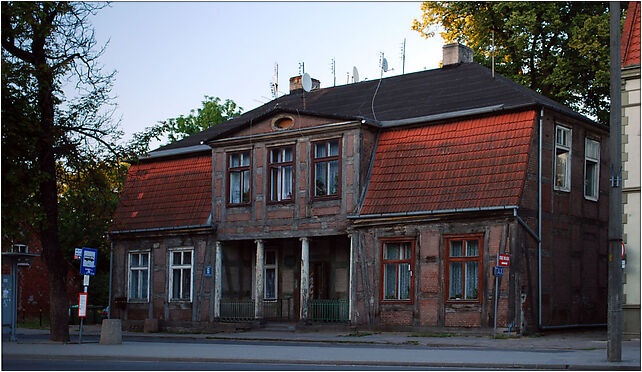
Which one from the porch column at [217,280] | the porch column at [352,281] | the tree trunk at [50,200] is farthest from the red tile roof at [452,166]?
the tree trunk at [50,200]

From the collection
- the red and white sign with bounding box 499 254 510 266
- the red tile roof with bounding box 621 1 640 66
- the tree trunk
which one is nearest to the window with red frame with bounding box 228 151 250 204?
the tree trunk

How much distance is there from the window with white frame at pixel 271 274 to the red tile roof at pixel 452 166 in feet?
20.3

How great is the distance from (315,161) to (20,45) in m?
11.7

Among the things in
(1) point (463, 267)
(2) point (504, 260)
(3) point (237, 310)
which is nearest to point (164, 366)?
(2) point (504, 260)

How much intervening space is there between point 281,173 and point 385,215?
17.2 ft

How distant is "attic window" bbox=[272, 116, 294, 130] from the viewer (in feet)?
114

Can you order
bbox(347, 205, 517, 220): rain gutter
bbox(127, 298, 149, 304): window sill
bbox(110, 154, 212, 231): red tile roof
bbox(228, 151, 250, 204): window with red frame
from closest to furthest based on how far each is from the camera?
bbox(347, 205, 517, 220): rain gutter
bbox(228, 151, 250, 204): window with red frame
bbox(110, 154, 212, 231): red tile roof
bbox(127, 298, 149, 304): window sill

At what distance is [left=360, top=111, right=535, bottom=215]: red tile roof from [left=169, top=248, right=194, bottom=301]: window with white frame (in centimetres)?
889

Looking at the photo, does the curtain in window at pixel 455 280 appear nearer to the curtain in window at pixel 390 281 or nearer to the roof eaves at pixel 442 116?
the curtain in window at pixel 390 281

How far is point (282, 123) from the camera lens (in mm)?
35031

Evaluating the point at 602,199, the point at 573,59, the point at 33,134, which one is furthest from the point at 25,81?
the point at 573,59

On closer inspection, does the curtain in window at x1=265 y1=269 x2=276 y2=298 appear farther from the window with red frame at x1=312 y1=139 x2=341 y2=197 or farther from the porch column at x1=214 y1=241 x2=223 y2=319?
the window with red frame at x1=312 y1=139 x2=341 y2=197

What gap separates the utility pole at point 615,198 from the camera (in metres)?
17.8

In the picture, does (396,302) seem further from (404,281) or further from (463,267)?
(463,267)
